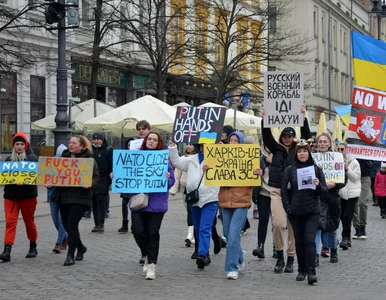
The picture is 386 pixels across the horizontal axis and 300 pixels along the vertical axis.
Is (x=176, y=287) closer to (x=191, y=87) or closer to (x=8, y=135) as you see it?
(x=8, y=135)

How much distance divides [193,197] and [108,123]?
13759 mm

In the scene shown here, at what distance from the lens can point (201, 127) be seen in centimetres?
1104

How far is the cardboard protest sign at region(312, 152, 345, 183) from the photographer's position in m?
11.3

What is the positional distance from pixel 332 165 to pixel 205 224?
1.88 metres

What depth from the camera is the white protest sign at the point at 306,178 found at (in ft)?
32.3

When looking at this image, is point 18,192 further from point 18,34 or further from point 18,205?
point 18,34

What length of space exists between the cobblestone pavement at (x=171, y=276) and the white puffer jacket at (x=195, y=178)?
2.92 ft

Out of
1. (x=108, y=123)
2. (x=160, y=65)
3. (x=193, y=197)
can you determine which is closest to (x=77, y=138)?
(x=193, y=197)

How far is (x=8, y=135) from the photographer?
33.0 m

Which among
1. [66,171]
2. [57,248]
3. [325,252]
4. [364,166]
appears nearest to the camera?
[66,171]

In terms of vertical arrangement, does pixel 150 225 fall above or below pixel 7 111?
below

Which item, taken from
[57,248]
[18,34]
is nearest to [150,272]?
[57,248]

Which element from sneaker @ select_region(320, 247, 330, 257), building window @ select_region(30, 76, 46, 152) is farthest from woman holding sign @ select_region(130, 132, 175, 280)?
building window @ select_region(30, 76, 46, 152)

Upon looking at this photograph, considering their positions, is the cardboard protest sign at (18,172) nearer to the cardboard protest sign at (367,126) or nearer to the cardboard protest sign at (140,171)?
the cardboard protest sign at (140,171)
